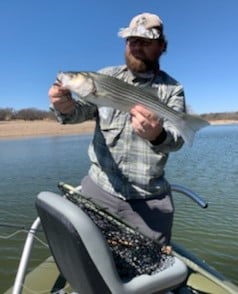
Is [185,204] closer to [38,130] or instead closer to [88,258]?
[88,258]

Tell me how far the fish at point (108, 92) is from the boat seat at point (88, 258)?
71 cm

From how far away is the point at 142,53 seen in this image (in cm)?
351

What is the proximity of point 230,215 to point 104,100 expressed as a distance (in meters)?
7.85

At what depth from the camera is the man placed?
3467mm

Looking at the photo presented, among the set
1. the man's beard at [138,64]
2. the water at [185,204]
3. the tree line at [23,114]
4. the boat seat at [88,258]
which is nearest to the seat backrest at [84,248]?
the boat seat at [88,258]

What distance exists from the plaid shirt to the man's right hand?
0.33 feet

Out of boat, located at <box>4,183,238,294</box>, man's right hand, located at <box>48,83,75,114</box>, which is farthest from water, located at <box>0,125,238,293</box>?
man's right hand, located at <box>48,83,75,114</box>

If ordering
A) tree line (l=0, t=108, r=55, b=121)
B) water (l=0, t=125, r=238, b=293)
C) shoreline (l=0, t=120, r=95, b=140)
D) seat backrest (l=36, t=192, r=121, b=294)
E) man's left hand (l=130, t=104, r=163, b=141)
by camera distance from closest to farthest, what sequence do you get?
seat backrest (l=36, t=192, r=121, b=294)
man's left hand (l=130, t=104, r=163, b=141)
water (l=0, t=125, r=238, b=293)
shoreline (l=0, t=120, r=95, b=140)
tree line (l=0, t=108, r=55, b=121)

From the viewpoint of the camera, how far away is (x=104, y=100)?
10.00ft

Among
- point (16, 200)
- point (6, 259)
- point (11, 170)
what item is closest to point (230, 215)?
point (6, 259)

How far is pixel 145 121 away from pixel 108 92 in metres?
0.33

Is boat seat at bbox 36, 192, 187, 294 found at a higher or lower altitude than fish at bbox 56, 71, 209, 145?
lower

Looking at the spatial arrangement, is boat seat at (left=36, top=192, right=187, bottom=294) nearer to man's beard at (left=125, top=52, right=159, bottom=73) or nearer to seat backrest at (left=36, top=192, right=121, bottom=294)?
seat backrest at (left=36, top=192, right=121, bottom=294)

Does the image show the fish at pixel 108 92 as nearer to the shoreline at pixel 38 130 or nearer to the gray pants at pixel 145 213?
the gray pants at pixel 145 213
